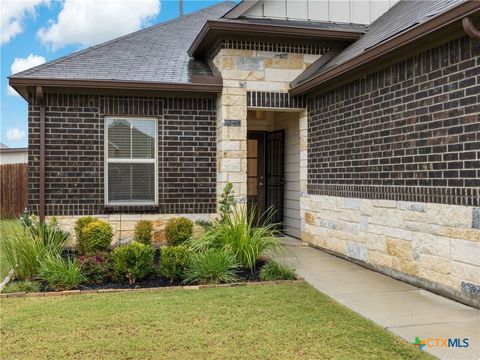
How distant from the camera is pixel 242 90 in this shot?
877cm

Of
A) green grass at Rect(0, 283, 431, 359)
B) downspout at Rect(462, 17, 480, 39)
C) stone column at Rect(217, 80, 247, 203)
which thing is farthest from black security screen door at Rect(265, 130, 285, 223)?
downspout at Rect(462, 17, 480, 39)

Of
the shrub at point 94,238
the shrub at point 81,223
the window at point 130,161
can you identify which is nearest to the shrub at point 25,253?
the shrub at point 94,238

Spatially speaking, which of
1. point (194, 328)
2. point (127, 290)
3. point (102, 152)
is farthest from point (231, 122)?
point (194, 328)

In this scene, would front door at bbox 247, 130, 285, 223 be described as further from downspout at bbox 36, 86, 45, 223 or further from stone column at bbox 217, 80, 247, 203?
downspout at bbox 36, 86, 45, 223

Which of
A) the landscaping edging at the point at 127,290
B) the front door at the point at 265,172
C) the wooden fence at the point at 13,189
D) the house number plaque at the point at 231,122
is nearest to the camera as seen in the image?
the landscaping edging at the point at 127,290

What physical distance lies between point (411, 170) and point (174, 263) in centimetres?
332

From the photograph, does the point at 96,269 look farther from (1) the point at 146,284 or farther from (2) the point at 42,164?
(2) the point at 42,164

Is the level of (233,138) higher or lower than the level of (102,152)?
higher

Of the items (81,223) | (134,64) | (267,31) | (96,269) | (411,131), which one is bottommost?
(96,269)

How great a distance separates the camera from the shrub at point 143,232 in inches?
322

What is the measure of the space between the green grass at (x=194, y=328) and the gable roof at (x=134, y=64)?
449cm

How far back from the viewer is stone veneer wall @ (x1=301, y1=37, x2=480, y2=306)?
16.1 ft

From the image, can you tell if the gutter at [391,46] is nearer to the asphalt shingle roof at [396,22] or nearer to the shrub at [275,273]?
the asphalt shingle roof at [396,22]

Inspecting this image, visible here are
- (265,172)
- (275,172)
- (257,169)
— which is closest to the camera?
(275,172)
